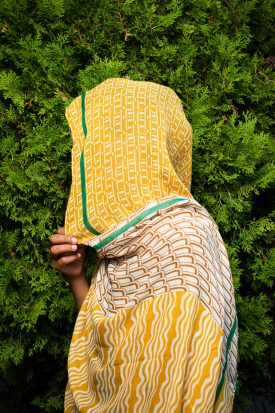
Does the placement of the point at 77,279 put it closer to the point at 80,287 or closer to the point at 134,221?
the point at 80,287

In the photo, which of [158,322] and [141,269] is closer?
[158,322]

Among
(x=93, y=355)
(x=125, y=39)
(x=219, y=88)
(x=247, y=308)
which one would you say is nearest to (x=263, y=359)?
(x=247, y=308)

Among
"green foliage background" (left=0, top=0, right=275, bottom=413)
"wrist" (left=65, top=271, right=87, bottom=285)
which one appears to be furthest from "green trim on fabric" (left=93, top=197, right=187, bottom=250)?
"green foliage background" (left=0, top=0, right=275, bottom=413)

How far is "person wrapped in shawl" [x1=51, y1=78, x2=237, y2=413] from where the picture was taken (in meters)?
1.21

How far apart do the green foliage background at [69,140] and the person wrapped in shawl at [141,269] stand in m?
0.48

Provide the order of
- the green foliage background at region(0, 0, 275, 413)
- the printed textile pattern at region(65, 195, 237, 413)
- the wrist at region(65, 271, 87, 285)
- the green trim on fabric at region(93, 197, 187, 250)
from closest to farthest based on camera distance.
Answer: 1. the printed textile pattern at region(65, 195, 237, 413)
2. the green trim on fabric at region(93, 197, 187, 250)
3. the wrist at region(65, 271, 87, 285)
4. the green foliage background at region(0, 0, 275, 413)

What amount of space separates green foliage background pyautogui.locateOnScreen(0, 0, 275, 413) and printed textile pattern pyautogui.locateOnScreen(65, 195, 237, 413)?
72cm

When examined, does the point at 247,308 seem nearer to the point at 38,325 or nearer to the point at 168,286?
the point at 38,325

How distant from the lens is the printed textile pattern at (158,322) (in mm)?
1195

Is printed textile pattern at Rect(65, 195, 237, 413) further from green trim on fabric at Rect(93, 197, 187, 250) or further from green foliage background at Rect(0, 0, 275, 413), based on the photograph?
green foliage background at Rect(0, 0, 275, 413)

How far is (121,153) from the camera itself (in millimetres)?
1680

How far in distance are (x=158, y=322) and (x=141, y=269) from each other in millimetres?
229

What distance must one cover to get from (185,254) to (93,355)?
437mm

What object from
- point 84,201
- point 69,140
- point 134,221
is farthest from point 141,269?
point 69,140
